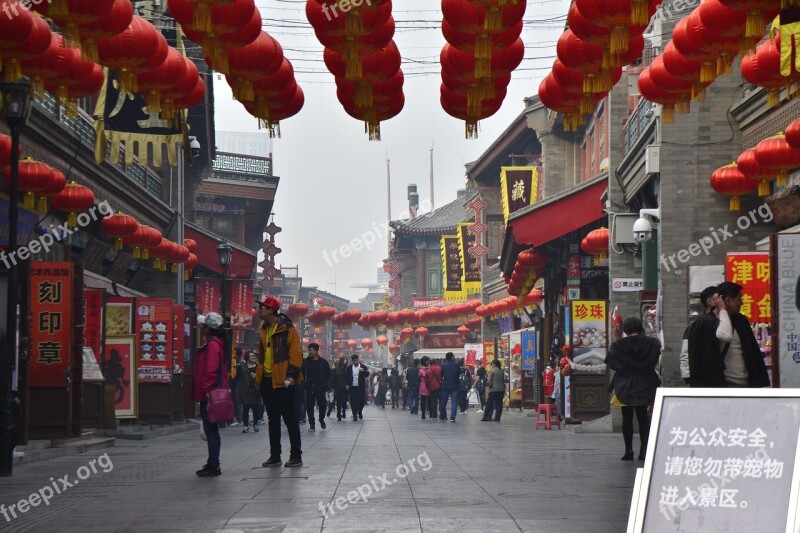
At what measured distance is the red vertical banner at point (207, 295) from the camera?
35.9 meters

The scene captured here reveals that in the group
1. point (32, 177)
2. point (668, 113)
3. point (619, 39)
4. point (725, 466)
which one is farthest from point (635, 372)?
point (725, 466)

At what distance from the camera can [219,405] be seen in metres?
12.2

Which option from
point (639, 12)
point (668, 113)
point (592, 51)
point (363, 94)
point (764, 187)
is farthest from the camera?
point (764, 187)

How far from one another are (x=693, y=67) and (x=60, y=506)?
656cm

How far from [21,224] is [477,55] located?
1026 cm

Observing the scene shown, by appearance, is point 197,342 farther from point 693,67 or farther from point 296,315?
point 296,315

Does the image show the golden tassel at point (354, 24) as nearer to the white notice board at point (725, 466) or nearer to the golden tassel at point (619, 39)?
the golden tassel at point (619, 39)

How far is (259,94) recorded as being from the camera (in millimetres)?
11219

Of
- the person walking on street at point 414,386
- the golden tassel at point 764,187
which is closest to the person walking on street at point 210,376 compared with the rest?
the golden tassel at point 764,187

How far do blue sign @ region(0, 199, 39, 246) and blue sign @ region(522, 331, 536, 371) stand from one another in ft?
63.3

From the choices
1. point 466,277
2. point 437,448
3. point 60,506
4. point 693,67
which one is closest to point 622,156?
point 437,448

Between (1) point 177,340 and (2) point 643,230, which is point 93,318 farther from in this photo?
(2) point 643,230

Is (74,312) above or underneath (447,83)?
underneath

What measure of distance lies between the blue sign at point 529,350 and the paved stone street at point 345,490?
55.9 feet
